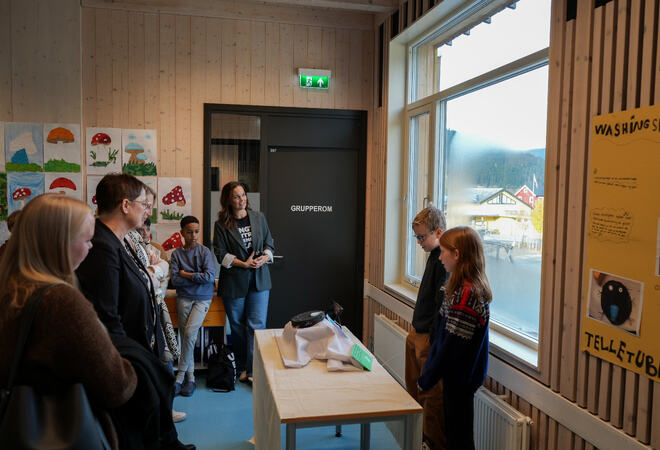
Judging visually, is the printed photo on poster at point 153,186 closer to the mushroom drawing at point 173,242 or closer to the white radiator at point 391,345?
the mushroom drawing at point 173,242

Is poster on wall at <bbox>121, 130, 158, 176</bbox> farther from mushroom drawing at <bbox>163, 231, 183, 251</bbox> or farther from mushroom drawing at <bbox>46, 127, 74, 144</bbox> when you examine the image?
mushroom drawing at <bbox>163, 231, 183, 251</bbox>

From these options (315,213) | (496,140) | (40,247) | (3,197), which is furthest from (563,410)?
(3,197)

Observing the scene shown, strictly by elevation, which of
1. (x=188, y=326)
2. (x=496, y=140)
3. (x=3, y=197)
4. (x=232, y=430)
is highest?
(x=496, y=140)

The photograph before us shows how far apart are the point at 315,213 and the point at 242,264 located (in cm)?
114

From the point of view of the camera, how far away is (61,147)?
4453mm

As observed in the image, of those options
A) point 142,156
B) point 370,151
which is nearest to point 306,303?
point 370,151

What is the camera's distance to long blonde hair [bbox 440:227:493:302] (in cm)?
232

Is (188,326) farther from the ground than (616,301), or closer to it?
closer to it

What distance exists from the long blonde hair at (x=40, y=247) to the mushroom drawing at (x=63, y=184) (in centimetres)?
346

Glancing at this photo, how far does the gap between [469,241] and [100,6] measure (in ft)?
12.8

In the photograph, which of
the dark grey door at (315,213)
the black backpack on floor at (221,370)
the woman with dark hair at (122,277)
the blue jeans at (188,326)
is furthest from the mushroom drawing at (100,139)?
the woman with dark hair at (122,277)

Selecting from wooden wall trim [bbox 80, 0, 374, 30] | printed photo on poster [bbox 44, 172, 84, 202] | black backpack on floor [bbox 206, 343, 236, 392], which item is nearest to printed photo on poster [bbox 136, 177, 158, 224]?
printed photo on poster [bbox 44, 172, 84, 202]

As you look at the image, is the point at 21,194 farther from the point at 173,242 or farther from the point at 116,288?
the point at 116,288

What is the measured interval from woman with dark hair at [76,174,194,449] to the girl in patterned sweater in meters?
1.18
